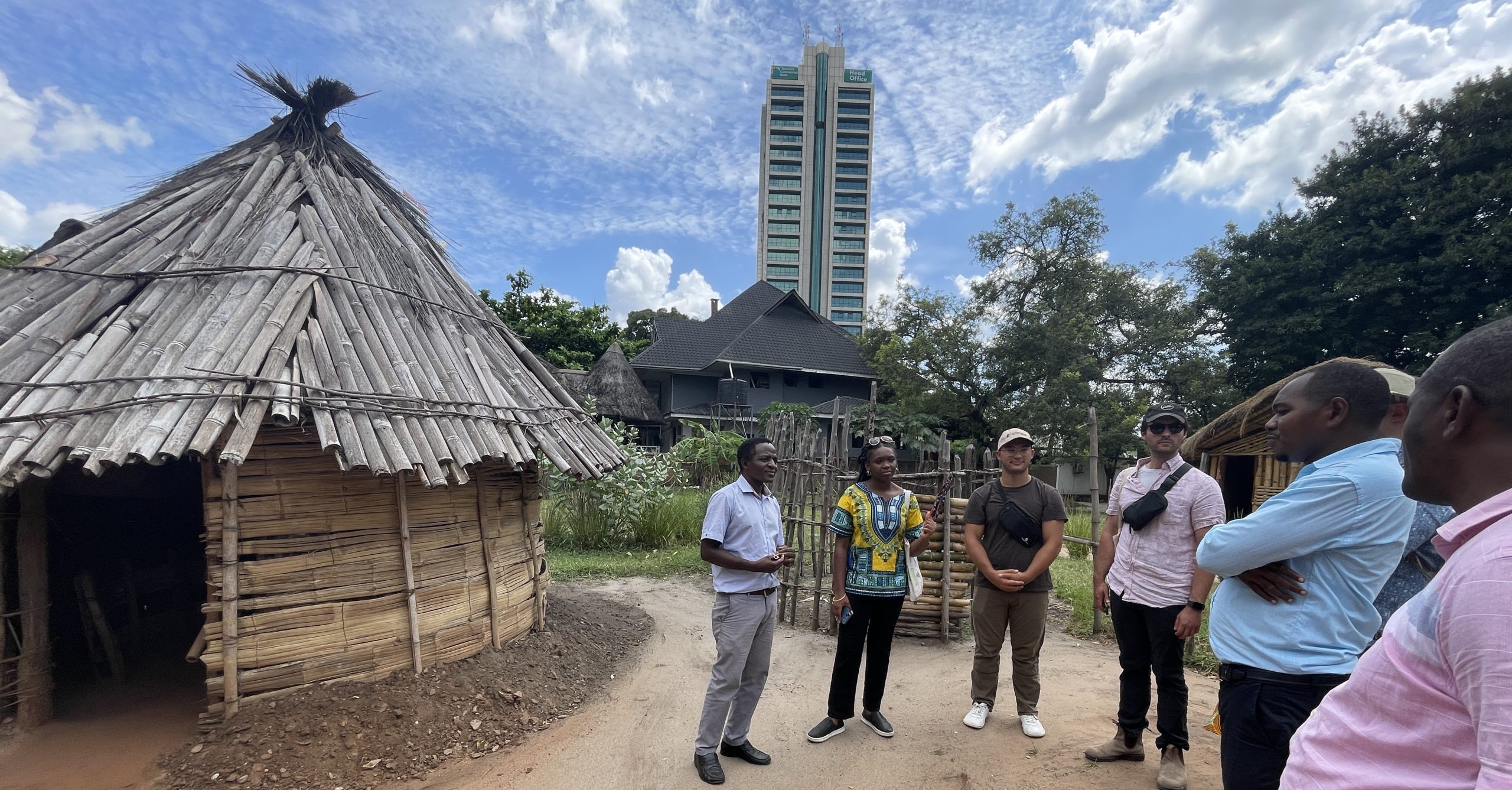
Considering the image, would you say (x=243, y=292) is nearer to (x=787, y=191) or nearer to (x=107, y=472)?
(x=107, y=472)

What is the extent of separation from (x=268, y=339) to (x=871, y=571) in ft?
13.2

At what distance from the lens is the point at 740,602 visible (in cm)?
379

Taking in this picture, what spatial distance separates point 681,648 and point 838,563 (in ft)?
9.04

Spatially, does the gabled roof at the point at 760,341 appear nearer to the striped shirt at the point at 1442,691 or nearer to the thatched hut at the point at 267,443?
the thatched hut at the point at 267,443

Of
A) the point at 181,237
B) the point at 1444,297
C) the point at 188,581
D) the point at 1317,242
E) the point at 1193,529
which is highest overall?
the point at 1317,242

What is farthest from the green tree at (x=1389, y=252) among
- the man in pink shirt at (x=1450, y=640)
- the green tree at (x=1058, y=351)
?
the man in pink shirt at (x=1450, y=640)

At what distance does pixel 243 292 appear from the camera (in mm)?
4652

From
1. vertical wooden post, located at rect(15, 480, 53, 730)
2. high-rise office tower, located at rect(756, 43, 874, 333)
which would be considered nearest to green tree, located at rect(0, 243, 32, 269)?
vertical wooden post, located at rect(15, 480, 53, 730)

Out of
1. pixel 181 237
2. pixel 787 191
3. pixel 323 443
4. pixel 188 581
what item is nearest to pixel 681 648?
pixel 323 443

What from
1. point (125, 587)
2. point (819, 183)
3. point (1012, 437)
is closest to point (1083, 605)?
point (1012, 437)

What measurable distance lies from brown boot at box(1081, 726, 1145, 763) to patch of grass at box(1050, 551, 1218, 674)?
603 millimetres

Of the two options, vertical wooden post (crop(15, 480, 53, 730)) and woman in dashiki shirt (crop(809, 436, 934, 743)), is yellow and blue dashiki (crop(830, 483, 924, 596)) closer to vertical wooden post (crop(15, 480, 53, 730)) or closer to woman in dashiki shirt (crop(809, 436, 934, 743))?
woman in dashiki shirt (crop(809, 436, 934, 743))

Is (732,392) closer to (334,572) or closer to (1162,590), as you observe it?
(334,572)

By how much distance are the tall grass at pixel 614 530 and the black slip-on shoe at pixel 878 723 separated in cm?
698
